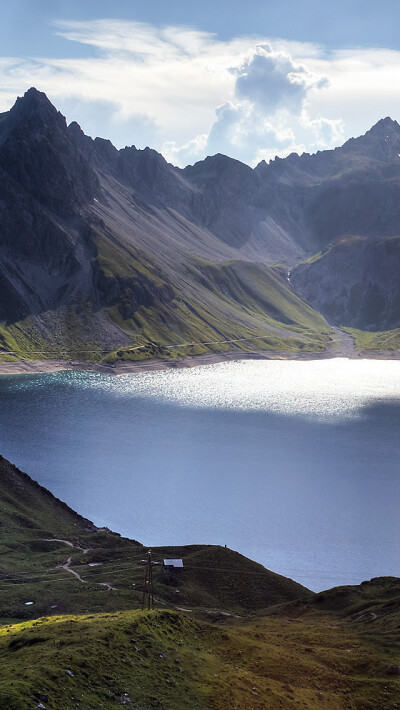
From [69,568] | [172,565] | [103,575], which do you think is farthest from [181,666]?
[69,568]

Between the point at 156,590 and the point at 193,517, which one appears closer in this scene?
the point at 156,590

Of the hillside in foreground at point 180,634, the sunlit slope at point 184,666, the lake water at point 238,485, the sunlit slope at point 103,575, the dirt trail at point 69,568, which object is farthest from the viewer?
the lake water at point 238,485

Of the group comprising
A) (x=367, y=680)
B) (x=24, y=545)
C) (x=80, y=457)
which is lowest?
(x=367, y=680)

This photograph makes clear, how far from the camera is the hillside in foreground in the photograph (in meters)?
45.6

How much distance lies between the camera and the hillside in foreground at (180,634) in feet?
150

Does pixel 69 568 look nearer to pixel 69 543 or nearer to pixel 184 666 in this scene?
pixel 69 543

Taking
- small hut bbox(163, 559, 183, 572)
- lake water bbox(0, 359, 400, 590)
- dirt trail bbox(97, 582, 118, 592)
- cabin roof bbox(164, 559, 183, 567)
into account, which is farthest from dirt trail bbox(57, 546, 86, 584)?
lake water bbox(0, 359, 400, 590)

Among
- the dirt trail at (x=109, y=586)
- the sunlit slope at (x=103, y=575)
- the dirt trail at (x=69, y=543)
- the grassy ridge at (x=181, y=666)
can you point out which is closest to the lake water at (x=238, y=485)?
the sunlit slope at (x=103, y=575)

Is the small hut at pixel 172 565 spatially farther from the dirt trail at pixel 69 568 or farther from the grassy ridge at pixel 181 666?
the grassy ridge at pixel 181 666

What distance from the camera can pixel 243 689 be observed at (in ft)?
160

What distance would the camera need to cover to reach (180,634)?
57031 millimetres

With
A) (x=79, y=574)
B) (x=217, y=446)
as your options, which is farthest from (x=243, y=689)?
(x=217, y=446)

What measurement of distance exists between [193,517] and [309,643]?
64793mm

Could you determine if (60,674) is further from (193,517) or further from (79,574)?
(193,517)
